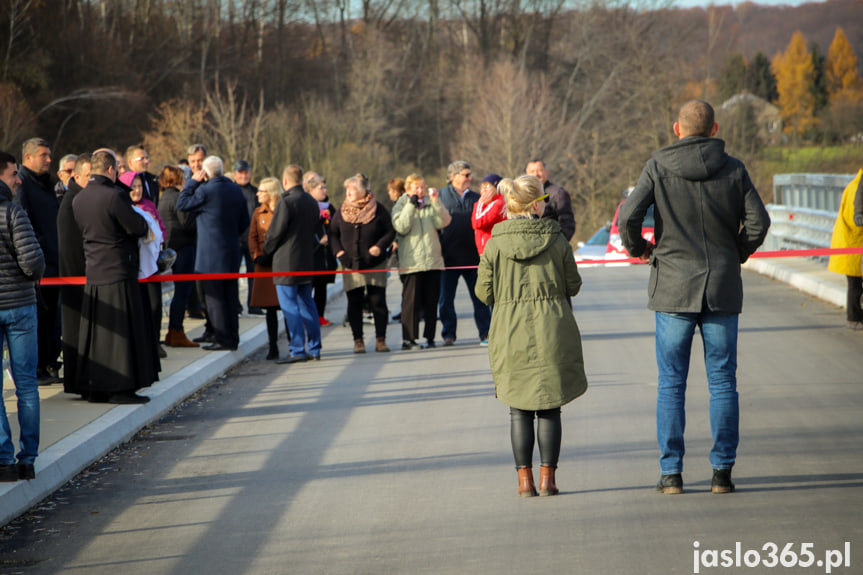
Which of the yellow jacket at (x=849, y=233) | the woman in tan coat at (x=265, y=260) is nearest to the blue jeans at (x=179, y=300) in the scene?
the woman in tan coat at (x=265, y=260)

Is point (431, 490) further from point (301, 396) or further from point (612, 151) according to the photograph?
point (612, 151)

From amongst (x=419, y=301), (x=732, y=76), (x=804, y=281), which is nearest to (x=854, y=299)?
(x=804, y=281)

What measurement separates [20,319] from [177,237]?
21.1 feet

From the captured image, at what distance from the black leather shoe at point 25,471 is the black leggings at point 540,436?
282 centimetres

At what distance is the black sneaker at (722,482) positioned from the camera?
5867mm

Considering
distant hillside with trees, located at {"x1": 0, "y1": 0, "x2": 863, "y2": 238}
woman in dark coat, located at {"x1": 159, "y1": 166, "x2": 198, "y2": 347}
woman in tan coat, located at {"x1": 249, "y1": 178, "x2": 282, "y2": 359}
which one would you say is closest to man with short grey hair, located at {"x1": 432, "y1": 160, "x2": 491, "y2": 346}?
woman in tan coat, located at {"x1": 249, "y1": 178, "x2": 282, "y2": 359}

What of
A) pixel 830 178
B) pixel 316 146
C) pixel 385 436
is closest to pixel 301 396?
pixel 385 436

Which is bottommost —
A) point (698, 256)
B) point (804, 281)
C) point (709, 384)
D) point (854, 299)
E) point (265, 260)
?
point (804, 281)

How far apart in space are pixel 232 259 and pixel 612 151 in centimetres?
3995

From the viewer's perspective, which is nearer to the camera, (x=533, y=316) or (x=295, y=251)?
(x=533, y=316)

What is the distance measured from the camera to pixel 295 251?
11.5m

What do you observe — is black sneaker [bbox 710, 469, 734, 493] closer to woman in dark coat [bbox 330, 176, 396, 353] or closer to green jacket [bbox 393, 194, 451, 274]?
woman in dark coat [bbox 330, 176, 396, 353]

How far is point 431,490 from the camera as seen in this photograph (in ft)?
20.4

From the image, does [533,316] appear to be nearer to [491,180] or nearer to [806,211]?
[491,180]
